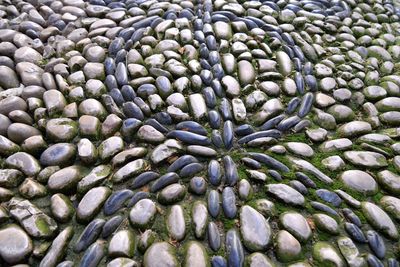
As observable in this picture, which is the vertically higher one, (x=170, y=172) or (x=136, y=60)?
(x=136, y=60)

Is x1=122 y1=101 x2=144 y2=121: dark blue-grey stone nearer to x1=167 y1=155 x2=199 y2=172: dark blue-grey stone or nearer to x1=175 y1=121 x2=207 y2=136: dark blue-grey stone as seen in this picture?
x1=175 y1=121 x2=207 y2=136: dark blue-grey stone

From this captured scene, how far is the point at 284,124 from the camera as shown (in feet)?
5.49

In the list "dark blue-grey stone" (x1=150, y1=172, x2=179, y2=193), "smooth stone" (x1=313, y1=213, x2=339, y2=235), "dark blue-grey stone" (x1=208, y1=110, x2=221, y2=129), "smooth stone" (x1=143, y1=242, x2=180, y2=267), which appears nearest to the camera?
"smooth stone" (x1=143, y1=242, x2=180, y2=267)

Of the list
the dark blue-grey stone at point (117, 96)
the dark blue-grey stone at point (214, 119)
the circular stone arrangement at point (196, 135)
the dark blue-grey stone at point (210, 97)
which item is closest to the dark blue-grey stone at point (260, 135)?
the circular stone arrangement at point (196, 135)

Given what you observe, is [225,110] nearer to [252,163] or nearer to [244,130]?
[244,130]

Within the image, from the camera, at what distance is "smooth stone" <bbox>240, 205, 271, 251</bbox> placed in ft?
4.22

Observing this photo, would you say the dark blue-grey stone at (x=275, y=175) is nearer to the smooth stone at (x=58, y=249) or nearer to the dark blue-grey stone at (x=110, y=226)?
the dark blue-grey stone at (x=110, y=226)

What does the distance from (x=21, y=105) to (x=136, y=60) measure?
1.78 ft

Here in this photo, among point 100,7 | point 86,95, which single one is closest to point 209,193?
point 86,95

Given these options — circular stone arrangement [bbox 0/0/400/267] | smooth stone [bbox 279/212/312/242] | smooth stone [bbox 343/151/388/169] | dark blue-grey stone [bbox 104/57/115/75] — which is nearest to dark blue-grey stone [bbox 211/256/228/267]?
circular stone arrangement [bbox 0/0/400/267]

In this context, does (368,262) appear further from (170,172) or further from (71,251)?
(71,251)

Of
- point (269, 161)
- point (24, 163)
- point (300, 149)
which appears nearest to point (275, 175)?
point (269, 161)

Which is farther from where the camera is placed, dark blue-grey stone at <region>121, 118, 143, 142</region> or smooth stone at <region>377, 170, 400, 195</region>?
dark blue-grey stone at <region>121, 118, 143, 142</region>

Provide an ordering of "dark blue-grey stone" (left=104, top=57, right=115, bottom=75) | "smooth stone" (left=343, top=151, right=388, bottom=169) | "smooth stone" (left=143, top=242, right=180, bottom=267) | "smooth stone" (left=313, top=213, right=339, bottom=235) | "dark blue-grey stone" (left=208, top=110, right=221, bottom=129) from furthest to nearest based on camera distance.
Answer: "dark blue-grey stone" (left=104, top=57, right=115, bottom=75) → "dark blue-grey stone" (left=208, top=110, right=221, bottom=129) → "smooth stone" (left=343, top=151, right=388, bottom=169) → "smooth stone" (left=313, top=213, right=339, bottom=235) → "smooth stone" (left=143, top=242, right=180, bottom=267)
